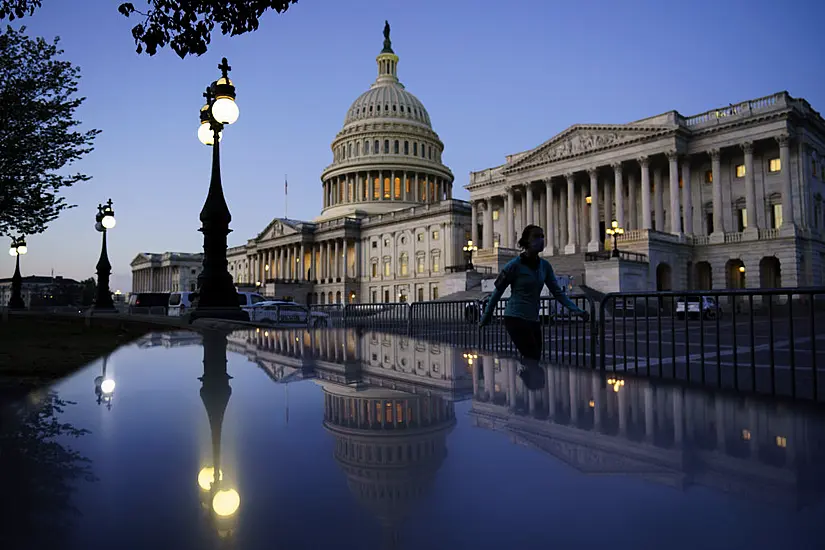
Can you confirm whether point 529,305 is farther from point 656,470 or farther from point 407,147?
point 407,147

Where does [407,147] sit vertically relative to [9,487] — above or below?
above

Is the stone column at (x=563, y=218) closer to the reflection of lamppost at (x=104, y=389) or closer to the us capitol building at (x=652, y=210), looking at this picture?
the us capitol building at (x=652, y=210)

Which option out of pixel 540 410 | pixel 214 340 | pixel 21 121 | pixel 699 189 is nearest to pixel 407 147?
pixel 699 189

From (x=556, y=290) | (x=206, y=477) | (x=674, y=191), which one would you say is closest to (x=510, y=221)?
(x=674, y=191)

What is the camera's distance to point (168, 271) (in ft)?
442

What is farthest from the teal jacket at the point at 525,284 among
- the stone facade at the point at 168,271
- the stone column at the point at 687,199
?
the stone facade at the point at 168,271

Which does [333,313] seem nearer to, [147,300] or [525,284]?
[525,284]

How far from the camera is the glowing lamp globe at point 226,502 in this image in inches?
85.5

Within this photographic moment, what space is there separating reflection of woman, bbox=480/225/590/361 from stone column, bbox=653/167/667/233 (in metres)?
46.1

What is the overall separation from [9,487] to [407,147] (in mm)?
98719

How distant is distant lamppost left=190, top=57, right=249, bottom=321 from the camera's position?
12781 millimetres

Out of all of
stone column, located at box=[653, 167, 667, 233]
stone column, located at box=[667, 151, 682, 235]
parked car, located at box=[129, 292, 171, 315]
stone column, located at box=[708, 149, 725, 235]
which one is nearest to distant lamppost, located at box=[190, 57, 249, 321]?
parked car, located at box=[129, 292, 171, 315]

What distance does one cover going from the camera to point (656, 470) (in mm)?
2793

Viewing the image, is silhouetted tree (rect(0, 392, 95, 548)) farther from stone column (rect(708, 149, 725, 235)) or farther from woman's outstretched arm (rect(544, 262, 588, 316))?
stone column (rect(708, 149, 725, 235))
